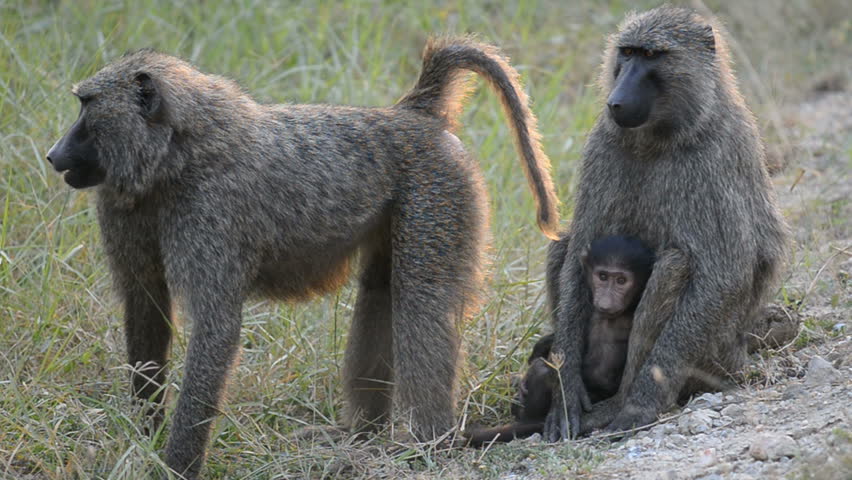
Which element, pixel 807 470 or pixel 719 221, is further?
pixel 719 221

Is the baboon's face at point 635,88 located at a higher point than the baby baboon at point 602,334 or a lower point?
higher

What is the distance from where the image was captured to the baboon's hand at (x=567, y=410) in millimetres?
3484

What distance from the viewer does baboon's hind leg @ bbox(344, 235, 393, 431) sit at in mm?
3811

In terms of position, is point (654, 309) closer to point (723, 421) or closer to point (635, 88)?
point (723, 421)

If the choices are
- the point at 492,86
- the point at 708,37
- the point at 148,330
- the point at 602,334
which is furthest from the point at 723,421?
the point at 148,330

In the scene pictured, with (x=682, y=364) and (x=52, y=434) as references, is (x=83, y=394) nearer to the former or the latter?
(x=52, y=434)

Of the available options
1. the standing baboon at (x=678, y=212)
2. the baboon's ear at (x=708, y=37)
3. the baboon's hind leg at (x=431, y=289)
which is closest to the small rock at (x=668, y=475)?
the standing baboon at (x=678, y=212)

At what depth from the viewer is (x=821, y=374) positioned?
3.38 meters

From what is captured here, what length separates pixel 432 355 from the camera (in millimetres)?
3510

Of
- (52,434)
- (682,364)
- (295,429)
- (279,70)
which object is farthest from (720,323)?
(279,70)

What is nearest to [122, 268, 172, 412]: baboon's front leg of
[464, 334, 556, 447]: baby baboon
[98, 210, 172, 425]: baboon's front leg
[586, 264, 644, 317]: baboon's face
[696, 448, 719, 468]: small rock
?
[98, 210, 172, 425]: baboon's front leg

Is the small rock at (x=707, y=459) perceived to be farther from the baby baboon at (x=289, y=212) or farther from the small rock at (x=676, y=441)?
the baby baboon at (x=289, y=212)

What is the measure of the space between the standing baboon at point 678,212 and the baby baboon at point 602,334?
64mm

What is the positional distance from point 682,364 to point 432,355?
0.78 meters
